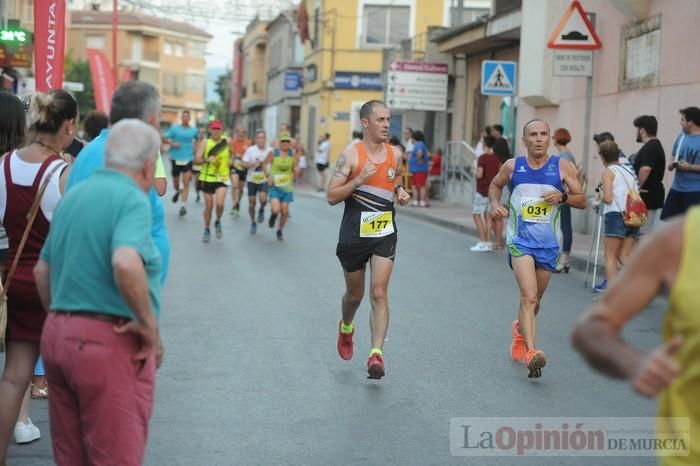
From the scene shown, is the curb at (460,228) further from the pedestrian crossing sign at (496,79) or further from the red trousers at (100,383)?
the red trousers at (100,383)

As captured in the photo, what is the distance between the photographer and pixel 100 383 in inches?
162

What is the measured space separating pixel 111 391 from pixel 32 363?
1592 millimetres

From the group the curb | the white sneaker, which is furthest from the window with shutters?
the white sneaker

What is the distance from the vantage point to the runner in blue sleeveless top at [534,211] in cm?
877

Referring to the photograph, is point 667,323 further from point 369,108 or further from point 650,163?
point 650,163

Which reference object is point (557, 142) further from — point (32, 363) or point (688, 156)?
point (32, 363)

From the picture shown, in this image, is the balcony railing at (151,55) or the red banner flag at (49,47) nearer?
the red banner flag at (49,47)

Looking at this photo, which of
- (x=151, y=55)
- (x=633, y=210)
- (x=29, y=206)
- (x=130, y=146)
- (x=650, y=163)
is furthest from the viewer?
(x=151, y=55)

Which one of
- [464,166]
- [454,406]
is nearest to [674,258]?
[454,406]

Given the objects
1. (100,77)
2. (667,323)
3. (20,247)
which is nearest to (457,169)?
(100,77)

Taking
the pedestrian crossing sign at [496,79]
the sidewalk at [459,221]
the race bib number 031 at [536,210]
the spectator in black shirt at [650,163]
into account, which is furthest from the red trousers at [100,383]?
the pedestrian crossing sign at [496,79]

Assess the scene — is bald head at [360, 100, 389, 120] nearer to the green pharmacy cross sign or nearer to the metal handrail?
the green pharmacy cross sign
